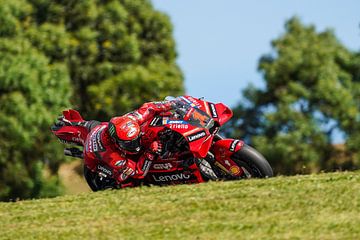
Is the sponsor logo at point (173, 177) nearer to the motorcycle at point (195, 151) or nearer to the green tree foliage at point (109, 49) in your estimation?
the motorcycle at point (195, 151)

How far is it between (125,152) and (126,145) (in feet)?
0.98

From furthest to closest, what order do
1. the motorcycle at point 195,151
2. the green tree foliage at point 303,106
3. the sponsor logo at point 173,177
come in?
the green tree foliage at point 303,106, the sponsor logo at point 173,177, the motorcycle at point 195,151

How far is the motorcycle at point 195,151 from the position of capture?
14789 millimetres

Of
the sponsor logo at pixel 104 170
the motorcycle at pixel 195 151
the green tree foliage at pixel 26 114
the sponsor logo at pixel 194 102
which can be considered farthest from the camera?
the green tree foliage at pixel 26 114

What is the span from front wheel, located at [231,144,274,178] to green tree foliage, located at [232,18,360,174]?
2861 cm

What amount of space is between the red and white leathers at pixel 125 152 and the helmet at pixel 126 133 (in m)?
0.11

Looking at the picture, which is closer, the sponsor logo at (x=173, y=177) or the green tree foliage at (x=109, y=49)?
the sponsor logo at (x=173, y=177)

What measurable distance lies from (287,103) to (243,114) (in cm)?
235

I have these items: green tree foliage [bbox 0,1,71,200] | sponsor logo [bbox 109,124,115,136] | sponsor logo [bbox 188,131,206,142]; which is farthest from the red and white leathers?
green tree foliage [bbox 0,1,71,200]

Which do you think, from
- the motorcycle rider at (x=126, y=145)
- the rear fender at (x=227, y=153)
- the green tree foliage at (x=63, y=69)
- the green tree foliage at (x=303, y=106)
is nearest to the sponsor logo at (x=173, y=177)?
the motorcycle rider at (x=126, y=145)

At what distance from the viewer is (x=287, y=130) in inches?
1807

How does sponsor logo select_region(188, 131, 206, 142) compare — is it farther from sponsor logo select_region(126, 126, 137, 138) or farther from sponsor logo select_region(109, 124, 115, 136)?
sponsor logo select_region(109, 124, 115, 136)

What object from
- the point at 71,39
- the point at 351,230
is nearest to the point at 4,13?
the point at 71,39

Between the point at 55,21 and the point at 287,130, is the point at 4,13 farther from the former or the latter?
Result: the point at 287,130
